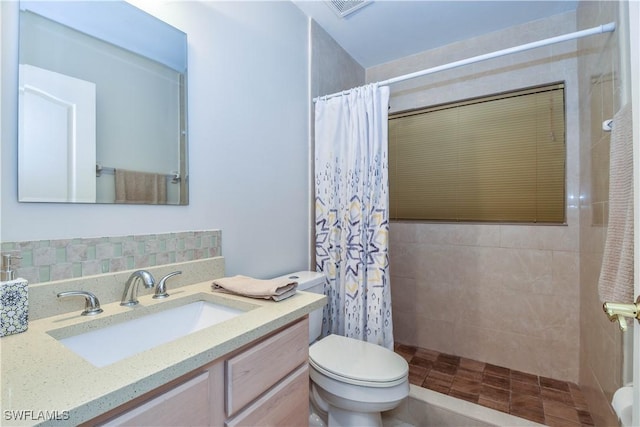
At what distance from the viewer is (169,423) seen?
611 mm

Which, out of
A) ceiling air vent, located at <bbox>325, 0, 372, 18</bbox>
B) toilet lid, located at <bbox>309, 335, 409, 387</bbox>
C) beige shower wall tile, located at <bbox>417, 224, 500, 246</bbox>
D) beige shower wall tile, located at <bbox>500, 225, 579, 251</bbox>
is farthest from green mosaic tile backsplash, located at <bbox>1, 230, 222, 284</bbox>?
beige shower wall tile, located at <bbox>500, 225, 579, 251</bbox>

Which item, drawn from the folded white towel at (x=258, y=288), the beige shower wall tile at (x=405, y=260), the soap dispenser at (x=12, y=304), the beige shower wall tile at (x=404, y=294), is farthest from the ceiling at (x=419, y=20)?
the soap dispenser at (x=12, y=304)

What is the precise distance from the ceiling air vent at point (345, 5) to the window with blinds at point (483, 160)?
915 millimetres

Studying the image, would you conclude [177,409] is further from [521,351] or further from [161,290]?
[521,351]

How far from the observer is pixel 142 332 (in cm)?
92

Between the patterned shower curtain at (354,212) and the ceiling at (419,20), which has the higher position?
the ceiling at (419,20)

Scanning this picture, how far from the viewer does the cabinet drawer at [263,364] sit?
741mm

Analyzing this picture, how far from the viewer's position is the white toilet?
1.23m

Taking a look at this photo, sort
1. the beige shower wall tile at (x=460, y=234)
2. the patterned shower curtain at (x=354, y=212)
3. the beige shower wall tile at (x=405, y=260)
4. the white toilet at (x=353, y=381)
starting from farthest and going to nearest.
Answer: the beige shower wall tile at (x=405, y=260) → the beige shower wall tile at (x=460, y=234) → the patterned shower curtain at (x=354, y=212) → the white toilet at (x=353, y=381)

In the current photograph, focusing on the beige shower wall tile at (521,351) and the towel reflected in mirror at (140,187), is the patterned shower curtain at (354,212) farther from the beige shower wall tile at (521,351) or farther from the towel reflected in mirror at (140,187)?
the towel reflected in mirror at (140,187)

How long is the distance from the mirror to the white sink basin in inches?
16.5

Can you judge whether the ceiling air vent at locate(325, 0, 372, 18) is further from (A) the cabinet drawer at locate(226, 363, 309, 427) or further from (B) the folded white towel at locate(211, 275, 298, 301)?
(A) the cabinet drawer at locate(226, 363, 309, 427)

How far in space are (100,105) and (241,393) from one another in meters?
1.03

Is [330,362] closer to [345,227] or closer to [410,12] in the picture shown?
[345,227]
